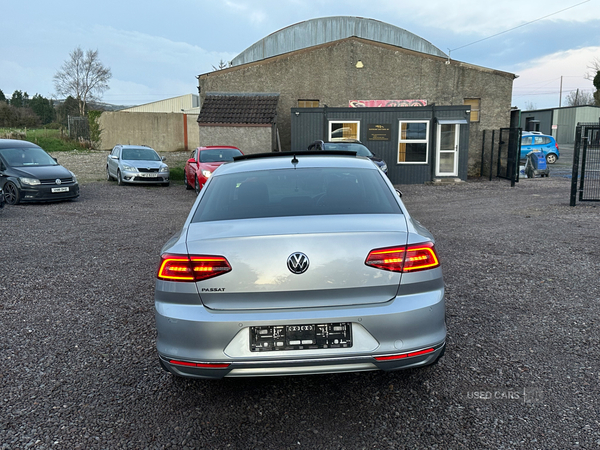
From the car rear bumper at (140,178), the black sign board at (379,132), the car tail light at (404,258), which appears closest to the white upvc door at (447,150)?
the black sign board at (379,132)

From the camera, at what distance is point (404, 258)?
2859 mm

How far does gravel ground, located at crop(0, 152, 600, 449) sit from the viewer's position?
2.86 m

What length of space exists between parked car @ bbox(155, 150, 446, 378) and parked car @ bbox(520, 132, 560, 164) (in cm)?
2482

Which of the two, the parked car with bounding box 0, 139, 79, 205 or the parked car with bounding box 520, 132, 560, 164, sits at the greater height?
the parked car with bounding box 520, 132, 560, 164

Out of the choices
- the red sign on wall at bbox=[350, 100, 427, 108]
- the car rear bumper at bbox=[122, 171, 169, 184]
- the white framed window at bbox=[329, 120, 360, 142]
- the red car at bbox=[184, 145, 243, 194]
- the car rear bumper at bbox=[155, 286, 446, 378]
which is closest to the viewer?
the car rear bumper at bbox=[155, 286, 446, 378]

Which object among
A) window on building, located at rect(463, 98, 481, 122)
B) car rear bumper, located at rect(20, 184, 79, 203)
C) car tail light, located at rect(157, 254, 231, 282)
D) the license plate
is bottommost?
car rear bumper, located at rect(20, 184, 79, 203)

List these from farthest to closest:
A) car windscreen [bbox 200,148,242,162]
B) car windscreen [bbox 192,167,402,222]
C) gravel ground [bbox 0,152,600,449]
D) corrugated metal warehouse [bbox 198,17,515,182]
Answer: corrugated metal warehouse [bbox 198,17,515,182], car windscreen [bbox 200,148,242,162], car windscreen [bbox 192,167,402,222], gravel ground [bbox 0,152,600,449]

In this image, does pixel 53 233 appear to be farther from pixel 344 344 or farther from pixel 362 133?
pixel 362 133

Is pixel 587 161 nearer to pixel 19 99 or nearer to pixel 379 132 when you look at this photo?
pixel 379 132

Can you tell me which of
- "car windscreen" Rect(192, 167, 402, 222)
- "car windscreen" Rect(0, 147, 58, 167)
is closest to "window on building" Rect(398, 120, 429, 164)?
"car windscreen" Rect(0, 147, 58, 167)

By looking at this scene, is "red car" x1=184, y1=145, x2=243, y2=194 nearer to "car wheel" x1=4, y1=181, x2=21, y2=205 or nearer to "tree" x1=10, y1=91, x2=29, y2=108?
"car wheel" x1=4, y1=181, x2=21, y2=205

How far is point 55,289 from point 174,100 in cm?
5426

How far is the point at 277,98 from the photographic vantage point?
22.1m

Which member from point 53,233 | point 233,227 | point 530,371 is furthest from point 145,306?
point 53,233
